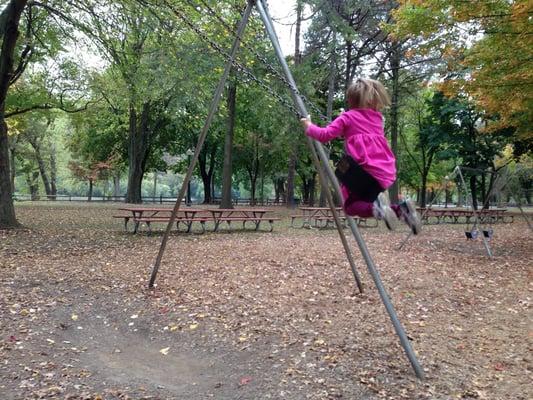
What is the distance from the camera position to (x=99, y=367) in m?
4.59

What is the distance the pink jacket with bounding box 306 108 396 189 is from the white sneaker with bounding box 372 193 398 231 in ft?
0.56

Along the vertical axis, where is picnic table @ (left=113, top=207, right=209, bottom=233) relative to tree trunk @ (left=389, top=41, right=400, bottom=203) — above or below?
below

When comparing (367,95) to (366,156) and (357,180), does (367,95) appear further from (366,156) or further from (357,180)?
(357,180)

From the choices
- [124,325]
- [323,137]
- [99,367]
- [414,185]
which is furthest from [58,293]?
[414,185]

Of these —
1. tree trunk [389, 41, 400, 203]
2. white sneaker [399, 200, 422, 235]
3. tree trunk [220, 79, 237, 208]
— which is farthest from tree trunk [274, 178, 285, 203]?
white sneaker [399, 200, 422, 235]

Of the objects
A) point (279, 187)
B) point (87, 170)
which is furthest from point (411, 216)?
point (279, 187)

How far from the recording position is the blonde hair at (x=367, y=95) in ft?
12.1

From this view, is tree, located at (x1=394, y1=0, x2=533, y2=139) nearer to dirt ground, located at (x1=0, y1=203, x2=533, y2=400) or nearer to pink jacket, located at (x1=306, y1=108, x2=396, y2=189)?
dirt ground, located at (x1=0, y1=203, x2=533, y2=400)

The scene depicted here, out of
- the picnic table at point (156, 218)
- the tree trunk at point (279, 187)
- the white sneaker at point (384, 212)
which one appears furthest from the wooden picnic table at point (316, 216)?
the tree trunk at point (279, 187)

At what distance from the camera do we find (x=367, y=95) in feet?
12.1

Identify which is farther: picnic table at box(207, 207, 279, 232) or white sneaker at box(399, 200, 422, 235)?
picnic table at box(207, 207, 279, 232)

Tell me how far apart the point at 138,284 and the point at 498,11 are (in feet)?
28.8

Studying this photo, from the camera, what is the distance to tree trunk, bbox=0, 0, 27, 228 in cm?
1028

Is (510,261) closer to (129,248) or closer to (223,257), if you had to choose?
(223,257)
